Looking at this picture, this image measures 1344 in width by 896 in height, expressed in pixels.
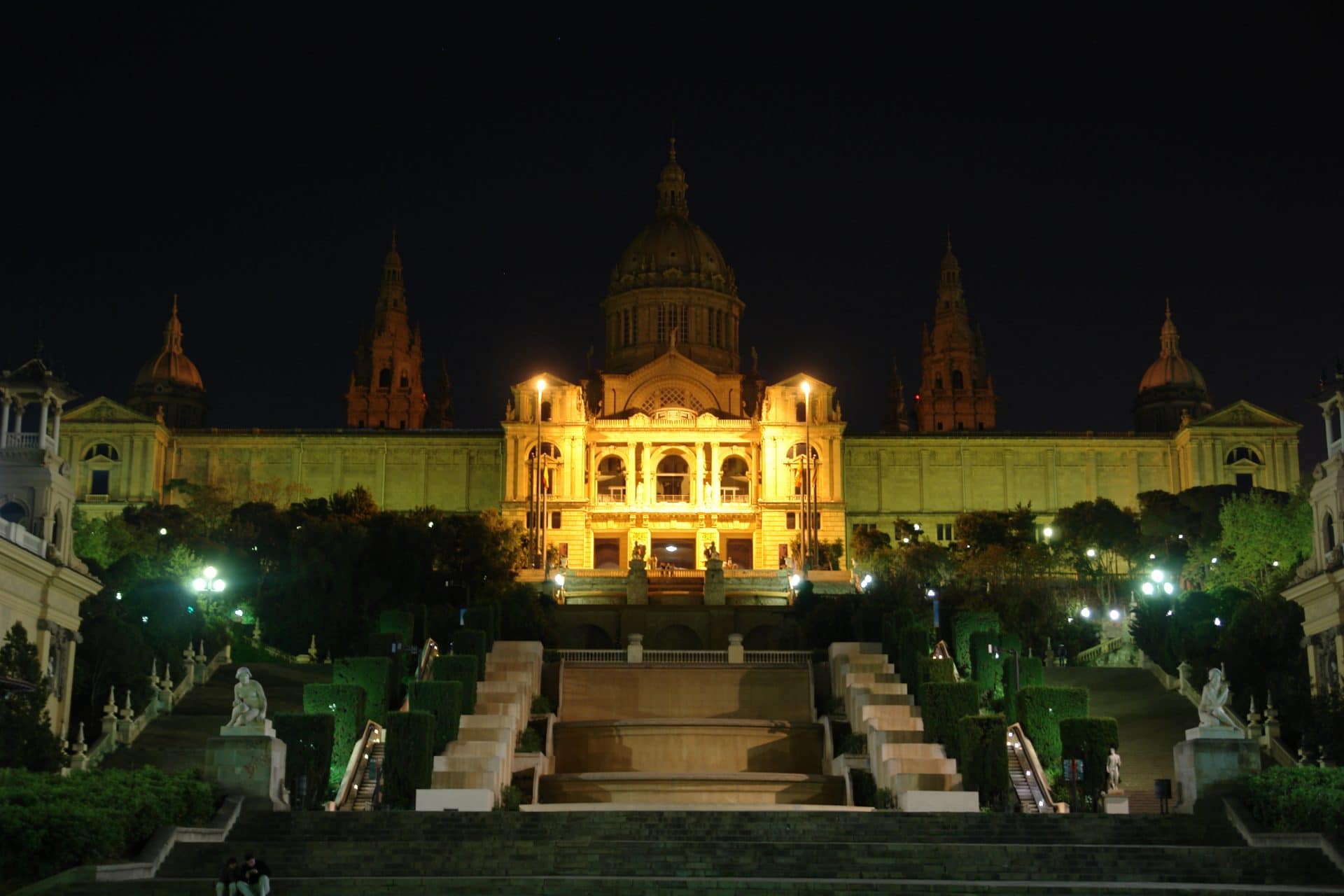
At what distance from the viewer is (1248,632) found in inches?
2424

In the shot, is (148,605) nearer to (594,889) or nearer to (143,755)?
(143,755)

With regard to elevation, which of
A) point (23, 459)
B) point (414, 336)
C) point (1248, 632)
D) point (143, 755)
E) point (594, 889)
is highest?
point (414, 336)

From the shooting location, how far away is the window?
116m

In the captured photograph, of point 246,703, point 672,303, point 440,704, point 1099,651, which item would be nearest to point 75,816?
point 246,703

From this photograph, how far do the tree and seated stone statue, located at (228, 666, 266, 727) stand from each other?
17.4ft

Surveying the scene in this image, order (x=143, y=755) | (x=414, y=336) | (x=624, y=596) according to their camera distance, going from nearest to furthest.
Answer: (x=143, y=755) → (x=624, y=596) → (x=414, y=336)

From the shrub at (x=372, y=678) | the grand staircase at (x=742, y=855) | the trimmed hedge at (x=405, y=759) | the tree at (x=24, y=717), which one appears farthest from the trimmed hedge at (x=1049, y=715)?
the tree at (x=24, y=717)

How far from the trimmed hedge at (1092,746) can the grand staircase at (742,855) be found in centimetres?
670

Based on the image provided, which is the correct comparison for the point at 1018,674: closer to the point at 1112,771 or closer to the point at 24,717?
the point at 1112,771

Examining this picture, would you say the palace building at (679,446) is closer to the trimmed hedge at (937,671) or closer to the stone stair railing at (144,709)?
the stone stair railing at (144,709)

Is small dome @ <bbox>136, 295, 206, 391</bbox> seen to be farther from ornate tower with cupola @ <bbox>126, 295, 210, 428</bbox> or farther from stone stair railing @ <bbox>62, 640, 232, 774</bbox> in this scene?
stone stair railing @ <bbox>62, 640, 232, 774</bbox>

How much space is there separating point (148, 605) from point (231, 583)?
40.6ft

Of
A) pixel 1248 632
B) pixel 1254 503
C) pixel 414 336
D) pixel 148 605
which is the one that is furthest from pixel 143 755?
pixel 414 336

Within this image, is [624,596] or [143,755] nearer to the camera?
[143,755]
